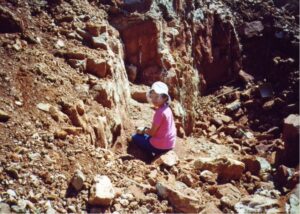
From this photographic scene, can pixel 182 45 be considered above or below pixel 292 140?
above

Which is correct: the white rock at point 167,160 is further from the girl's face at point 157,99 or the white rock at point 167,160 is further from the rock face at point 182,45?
the rock face at point 182,45

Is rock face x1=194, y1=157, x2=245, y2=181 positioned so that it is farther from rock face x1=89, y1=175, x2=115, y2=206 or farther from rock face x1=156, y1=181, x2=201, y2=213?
rock face x1=89, y1=175, x2=115, y2=206

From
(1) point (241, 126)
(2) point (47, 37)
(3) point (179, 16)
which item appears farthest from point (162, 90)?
(1) point (241, 126)

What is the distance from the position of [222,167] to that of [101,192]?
1.85 meters

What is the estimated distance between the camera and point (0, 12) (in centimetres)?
463

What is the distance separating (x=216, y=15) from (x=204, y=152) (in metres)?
3.68

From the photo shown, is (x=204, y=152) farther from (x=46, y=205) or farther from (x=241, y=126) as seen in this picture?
(x=46, y=205)

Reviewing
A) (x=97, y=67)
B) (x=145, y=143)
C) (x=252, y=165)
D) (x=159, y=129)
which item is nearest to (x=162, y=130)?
(x=159, y=129)

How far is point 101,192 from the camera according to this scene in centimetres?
321

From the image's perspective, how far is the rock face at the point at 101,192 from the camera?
315cm

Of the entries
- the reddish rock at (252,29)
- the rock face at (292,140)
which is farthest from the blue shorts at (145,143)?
the reddish rock at (252,29)

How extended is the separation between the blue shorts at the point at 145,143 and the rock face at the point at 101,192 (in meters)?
1.60

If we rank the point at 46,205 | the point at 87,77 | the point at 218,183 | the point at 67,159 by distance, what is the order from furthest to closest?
the point at 87,77
the point at 218,183
the point at 67,159
the point at 46,205

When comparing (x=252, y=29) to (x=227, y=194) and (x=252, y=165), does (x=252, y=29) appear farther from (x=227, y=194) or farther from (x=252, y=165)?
(x=227, y=194)
